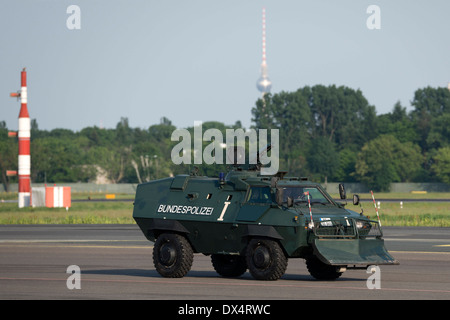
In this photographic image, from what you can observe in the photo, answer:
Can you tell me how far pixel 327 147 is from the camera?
515 ft

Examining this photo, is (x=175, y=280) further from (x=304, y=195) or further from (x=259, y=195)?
(x=304, y=195)

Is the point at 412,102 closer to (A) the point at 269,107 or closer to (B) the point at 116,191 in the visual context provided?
(A) the point at 269,107

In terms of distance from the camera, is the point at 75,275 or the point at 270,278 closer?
the point at 270,278

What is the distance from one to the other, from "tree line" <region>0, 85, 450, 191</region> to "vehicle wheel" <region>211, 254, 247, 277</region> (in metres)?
114

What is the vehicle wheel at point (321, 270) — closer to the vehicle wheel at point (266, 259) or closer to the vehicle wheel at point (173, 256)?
the vehicle wheel at point (266, 259)

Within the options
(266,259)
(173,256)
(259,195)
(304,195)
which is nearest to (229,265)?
(173,256)

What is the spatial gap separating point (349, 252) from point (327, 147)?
137603 mm

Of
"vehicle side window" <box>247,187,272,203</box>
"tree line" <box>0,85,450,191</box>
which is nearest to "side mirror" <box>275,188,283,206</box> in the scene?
"vehicle side window" <box>247,187,272,203</box>

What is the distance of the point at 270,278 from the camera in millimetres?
20438

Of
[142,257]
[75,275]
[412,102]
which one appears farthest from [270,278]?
[412,102]

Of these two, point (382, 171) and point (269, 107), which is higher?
point (269, 107)
